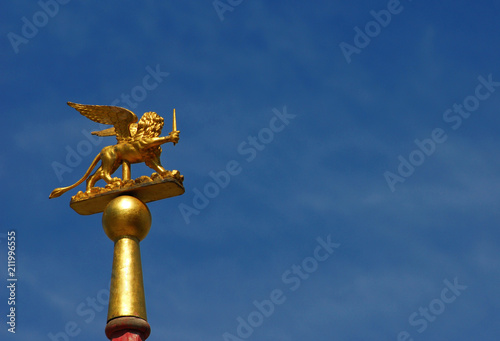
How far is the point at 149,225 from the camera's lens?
1553 cm

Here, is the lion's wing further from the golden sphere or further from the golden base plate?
the golden sphere

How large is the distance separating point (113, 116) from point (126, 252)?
9.47ft

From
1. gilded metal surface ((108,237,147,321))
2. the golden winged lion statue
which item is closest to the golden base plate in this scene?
the golden winged lion statue

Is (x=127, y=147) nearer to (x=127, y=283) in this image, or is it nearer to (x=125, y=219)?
(x=125, y=219)

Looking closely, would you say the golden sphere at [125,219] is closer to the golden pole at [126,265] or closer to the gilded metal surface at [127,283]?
the golden pole at [126,265]

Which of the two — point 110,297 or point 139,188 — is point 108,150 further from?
point 110,297

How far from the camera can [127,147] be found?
53.8 ft

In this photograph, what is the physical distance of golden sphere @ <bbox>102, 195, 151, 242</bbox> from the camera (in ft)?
50.0

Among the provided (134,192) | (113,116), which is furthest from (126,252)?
(113,116)

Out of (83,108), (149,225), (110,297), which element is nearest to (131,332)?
(110,297)

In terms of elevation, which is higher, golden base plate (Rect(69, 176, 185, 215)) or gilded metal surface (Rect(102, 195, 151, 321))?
golden base plate (Rect(69, 176, 185, 215))

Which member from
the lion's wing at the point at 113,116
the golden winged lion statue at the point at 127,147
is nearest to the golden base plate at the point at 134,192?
the golden winged lion statue at the point at 127,147

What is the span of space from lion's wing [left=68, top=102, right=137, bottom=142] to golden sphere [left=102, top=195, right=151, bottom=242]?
157 centimetres

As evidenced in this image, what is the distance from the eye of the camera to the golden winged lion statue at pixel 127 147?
16.3 metres
